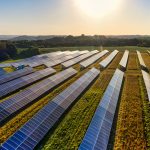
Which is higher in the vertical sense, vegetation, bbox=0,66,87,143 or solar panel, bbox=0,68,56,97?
vegetation, bbox=0,66,87,143

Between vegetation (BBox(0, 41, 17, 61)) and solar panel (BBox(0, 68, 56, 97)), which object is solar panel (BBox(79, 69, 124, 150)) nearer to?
solar panel (BBox(0, 68, 56, 97))

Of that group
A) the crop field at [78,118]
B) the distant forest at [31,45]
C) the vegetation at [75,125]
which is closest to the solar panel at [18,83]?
the crop field at [78,118]

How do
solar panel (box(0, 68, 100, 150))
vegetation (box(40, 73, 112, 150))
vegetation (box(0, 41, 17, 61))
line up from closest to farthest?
solar panel (box(0, 68, 100, 150)), vegetation (box(40, 73, 112, 150)), vegetation (box(0, 41, 17, 61))

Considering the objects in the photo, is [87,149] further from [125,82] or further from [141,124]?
[125,82]

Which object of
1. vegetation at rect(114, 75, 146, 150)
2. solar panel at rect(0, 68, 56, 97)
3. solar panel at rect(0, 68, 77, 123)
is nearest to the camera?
vegetation at rect(114, 75, 146, 150)

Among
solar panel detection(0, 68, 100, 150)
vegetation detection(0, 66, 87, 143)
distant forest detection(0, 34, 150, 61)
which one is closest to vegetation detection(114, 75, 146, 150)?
solar panel detection(0, 68, 100, 150)

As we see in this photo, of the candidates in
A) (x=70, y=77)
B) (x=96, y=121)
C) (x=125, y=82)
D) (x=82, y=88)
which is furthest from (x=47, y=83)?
(x=96, y=121)
